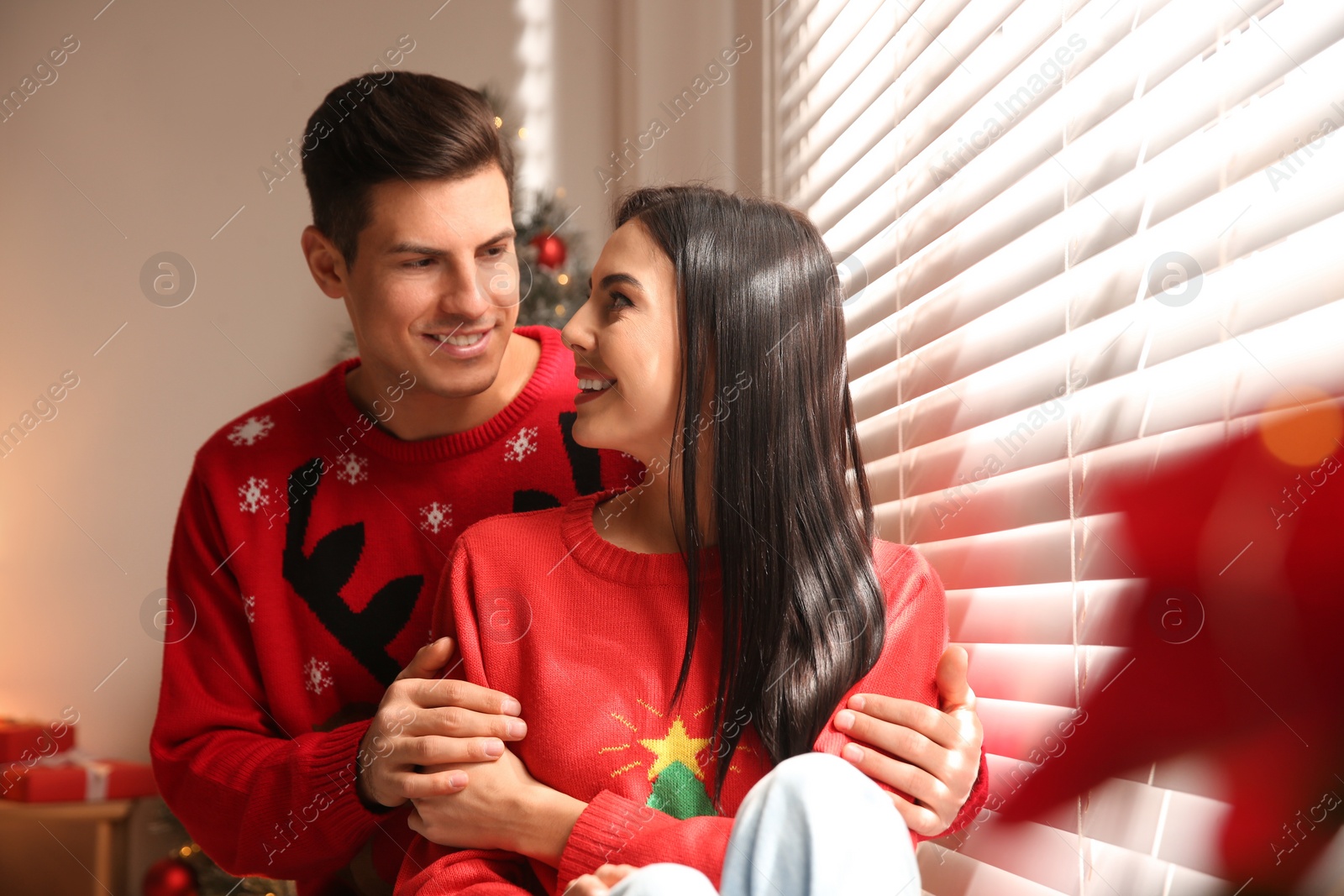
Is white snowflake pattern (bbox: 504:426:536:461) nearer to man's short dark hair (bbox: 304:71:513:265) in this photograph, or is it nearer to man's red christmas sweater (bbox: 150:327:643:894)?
man's red christmas sweater (bbox: 150:327:643:894)

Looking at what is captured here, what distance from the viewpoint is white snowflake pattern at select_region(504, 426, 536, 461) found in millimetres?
1504

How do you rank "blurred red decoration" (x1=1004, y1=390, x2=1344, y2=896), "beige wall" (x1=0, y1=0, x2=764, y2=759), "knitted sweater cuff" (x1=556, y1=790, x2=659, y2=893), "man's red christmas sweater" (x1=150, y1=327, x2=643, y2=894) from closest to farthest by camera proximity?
"blurred red decoration" (x1=1004, y1=390, x2=1344, y2=896), "knitted sweater cuff" (x1=556, y1=790, x2=659, y2=893), "man's red christmas sweater" (x1=150, y1=327, x2=643, y2=894), "beige wall" (x1=0, y1=0, x2=764, y2=759)

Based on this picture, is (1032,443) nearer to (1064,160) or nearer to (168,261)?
(1064,160)

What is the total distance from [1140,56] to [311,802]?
1181mm

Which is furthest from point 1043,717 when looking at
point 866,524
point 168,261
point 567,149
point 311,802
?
point 168,261

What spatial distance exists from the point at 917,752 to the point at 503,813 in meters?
0.39

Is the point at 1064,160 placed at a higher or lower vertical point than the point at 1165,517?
higher

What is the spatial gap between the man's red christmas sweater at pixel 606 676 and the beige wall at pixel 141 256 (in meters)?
2.06

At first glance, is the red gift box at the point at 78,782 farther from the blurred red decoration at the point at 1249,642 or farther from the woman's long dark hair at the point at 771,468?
the blurred red decoration at the point at 1249,642

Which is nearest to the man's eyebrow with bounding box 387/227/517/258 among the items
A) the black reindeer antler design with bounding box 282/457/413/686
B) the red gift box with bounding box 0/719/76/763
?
the black reindeer antler design with bounding box 282/457/413/686

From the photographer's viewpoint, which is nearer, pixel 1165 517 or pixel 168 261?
pixel 1165 517

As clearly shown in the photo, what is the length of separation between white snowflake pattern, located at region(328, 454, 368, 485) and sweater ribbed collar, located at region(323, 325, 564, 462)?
0.02 metres

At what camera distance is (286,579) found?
1471 millimetres

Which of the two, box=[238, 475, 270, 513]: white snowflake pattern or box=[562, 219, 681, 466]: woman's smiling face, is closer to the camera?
box=[562, 219, 681, 466]: woman's smiling face
